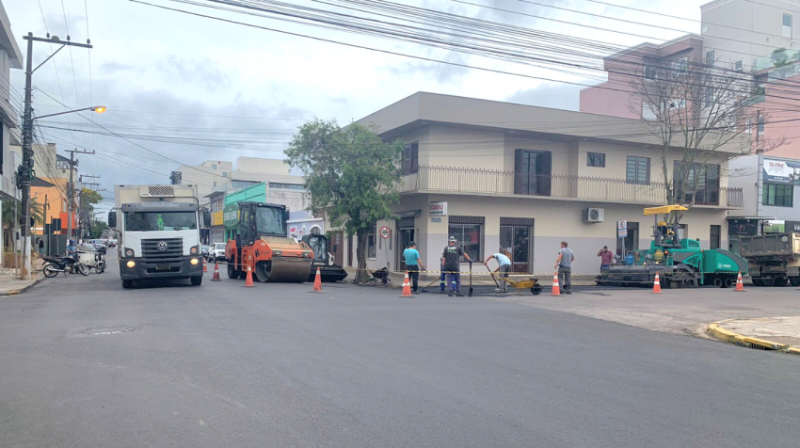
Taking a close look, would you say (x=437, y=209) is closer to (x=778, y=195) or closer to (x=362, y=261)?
(x=362, y=261)

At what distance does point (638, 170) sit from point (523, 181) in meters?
6.69

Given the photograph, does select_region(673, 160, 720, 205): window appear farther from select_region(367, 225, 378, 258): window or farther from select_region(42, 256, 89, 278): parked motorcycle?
select_region(42, 256, 89, 278): parked motorcycle

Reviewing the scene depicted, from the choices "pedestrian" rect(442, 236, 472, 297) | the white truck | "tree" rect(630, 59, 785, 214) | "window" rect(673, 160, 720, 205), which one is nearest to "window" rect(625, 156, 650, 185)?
"tree" rect(630, 59, 785, 214)

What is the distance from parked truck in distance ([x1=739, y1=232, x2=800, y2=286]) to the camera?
26.4 metres

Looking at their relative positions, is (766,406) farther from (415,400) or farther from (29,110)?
(29,110)

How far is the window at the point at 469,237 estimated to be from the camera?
2733 cm

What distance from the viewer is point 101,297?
55.8ft

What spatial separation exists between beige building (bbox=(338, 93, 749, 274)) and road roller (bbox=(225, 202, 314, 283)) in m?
5.22

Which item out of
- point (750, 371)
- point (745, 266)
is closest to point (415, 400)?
point (750, 371)

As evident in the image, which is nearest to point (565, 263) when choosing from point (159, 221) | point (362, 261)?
point (362, 261)

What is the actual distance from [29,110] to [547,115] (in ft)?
68.5

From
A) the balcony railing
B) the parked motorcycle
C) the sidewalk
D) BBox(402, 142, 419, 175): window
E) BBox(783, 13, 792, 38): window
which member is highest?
BBox(783, 13, 792, 38): window

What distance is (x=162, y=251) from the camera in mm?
19266

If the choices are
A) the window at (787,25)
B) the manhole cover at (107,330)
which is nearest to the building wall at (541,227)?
the manhole cover at (107,330)
